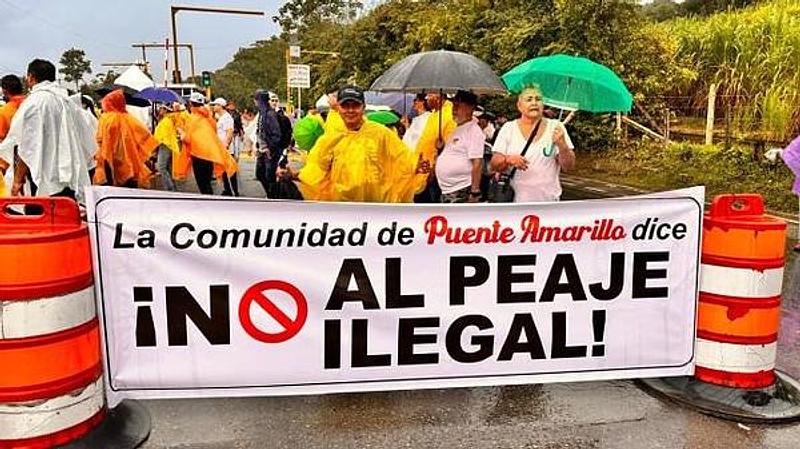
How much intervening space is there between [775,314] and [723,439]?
29.8 inches

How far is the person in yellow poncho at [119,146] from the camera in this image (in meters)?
8.37

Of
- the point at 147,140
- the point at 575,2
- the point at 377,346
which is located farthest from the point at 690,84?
the point at 377,346

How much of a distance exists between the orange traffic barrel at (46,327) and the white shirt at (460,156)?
3.35 meters

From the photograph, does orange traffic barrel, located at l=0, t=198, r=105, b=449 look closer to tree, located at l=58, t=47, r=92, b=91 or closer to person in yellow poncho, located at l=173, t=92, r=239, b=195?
person in yellow poncho, located at l=173, t=92, r=239, b=195

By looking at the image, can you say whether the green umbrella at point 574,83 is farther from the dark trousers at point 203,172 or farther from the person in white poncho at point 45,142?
the dark trousers at point 203,172

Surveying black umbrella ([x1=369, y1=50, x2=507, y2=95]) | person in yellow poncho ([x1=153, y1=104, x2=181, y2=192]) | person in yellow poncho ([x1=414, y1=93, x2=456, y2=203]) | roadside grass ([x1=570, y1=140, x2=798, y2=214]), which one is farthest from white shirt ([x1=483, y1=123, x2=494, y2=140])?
roadside grass ([x1=570, y1=140, x2=798, y2=214])

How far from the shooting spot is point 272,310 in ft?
12.5

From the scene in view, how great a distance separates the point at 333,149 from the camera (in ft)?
17.3

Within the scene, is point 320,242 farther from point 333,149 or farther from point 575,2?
point 575,2

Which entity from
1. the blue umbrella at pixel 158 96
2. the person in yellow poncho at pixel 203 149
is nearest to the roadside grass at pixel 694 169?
the person in yellow poncho at pixel 203 149

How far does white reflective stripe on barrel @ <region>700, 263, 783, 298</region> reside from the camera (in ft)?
13.1

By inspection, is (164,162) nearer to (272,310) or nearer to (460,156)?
(460,156)

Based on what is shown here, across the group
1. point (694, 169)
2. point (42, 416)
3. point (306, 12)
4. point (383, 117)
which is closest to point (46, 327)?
point (42, 416)

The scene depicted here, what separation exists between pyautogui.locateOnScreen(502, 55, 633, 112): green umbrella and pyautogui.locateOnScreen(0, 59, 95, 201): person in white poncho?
3556 millimetres
